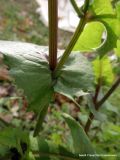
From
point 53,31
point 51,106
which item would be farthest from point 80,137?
point 51,106

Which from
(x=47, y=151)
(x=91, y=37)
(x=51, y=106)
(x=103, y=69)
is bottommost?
(x=51, y=106)

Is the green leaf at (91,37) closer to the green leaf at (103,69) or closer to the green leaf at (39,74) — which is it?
the green leaf at (39,74)

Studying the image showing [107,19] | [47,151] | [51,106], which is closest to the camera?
[107,19]

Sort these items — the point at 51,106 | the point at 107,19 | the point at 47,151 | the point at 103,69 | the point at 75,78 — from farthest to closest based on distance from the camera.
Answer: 1. the point at 51,106
2. the point at 103,69
3. the point at 47,151
4. the point at 75,78
5. the point at 107,19

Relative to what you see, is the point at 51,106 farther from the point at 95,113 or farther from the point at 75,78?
the point at 75,78

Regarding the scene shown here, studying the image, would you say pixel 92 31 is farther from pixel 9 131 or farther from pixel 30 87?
pixel 9 131

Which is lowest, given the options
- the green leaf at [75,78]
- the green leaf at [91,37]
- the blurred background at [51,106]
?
the blurred background at [51,106]

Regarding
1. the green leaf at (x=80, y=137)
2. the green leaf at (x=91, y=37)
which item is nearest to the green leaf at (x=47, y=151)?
the green leaf at (x=80, y=137)

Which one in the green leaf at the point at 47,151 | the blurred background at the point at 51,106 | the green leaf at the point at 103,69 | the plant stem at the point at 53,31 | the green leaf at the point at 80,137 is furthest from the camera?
the blurred background at the point at 51,106
